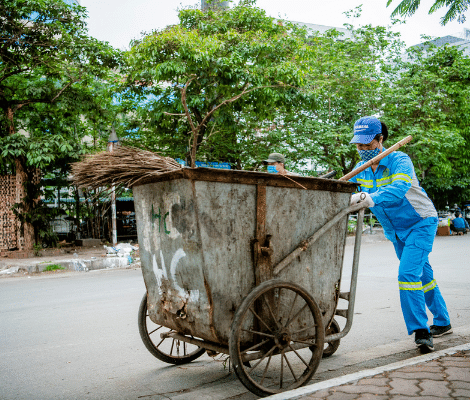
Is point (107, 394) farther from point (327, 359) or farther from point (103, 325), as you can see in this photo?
point (103, 325)

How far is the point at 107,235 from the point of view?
17.6 meters

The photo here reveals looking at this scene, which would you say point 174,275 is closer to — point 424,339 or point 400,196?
point 400,196

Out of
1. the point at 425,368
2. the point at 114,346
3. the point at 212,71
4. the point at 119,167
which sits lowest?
the point at 114,346

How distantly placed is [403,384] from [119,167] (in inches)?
82.3

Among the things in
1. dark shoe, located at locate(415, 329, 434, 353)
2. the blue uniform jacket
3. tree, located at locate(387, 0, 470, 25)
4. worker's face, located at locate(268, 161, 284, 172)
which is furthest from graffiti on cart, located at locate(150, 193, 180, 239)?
tree, located at locate(387, 0, 470, 25)

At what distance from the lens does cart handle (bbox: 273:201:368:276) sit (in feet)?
9.59

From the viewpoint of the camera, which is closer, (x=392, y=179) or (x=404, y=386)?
(x=404, y=386)

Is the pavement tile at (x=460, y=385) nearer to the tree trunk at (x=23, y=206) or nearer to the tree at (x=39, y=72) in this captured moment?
the tree at (x=39, y=72)

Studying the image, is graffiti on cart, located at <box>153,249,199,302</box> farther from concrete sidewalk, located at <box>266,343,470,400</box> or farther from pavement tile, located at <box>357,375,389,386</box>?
pavement tile, located at <box>357,375,389,386</box>

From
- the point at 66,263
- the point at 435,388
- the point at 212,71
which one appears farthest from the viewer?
the point at 212,71

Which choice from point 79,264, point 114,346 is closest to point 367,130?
point 114,346

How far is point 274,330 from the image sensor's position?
2.92 metres

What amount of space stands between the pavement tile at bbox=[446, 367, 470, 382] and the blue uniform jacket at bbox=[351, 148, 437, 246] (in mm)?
1112

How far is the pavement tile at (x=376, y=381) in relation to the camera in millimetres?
2718
